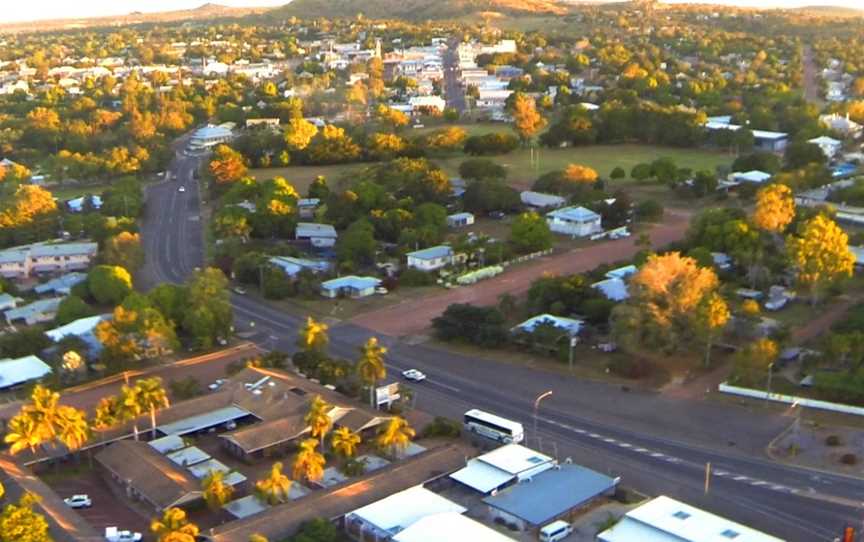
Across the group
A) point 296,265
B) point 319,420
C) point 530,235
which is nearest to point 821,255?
point 530,235

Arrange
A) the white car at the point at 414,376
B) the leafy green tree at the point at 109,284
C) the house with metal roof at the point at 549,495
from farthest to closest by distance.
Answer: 1. the leafy green tree at the point at 109,284
2. the white car at the point at 414,376
3. the house with metal roof at the point at 549,495

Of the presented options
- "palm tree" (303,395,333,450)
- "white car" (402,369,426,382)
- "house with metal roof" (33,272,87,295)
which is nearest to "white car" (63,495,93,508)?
"palm tree" (303,395,333,450)

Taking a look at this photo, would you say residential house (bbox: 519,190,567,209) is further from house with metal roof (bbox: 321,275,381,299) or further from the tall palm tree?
the tall palm tree

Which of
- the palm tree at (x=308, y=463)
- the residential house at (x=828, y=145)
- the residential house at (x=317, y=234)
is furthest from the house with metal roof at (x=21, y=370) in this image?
the residential house at (x=828, y=145)

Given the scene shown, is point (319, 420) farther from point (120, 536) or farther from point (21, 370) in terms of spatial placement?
point (21, 370)

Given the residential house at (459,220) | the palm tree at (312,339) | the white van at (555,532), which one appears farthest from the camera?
the residential house at (459,220)

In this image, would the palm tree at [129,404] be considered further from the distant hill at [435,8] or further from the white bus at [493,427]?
the distant hill at [435,8]

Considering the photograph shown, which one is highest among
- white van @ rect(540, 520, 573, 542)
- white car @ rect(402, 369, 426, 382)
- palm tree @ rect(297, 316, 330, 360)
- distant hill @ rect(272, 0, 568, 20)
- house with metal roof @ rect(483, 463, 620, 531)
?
distant hill @ rect(272, 0, 568, 20)
